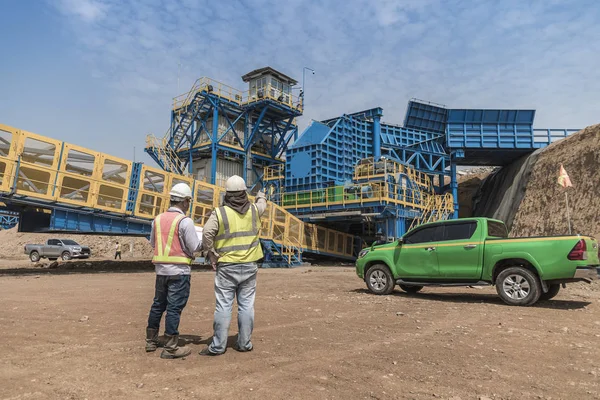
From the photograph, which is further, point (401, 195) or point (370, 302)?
point (401, 195)

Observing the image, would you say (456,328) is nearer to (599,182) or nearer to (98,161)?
(98,161)

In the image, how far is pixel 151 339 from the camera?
4207 millimetres

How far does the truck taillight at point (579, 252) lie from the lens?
679cm

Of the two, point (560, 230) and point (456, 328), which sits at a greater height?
point (560, 230)

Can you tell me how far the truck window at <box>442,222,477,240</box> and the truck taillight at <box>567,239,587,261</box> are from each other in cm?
166

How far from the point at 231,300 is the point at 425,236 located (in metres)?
5.45

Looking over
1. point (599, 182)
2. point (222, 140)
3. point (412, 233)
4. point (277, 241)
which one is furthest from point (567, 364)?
point (222, 140)

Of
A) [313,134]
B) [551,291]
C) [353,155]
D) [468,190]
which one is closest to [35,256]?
[313,134]

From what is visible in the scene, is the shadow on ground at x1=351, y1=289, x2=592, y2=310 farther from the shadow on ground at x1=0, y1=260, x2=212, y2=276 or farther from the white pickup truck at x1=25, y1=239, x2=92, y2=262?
the white pickup truck at x1=25, y1=239, x2=92, y2=262

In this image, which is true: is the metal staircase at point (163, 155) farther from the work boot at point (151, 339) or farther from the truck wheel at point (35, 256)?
the work boot at point (151, 339)

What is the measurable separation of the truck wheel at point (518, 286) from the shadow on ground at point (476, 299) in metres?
0.21

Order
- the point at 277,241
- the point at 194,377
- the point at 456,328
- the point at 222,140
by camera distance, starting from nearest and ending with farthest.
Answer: the point at 194,377 < the point at 456,328 < the point at 277,241 < the point at 222,140

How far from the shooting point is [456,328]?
548cm

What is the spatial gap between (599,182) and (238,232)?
23545 mm
